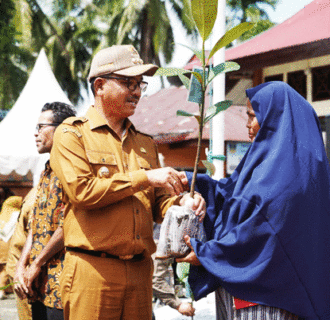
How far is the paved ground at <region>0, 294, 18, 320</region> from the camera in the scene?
644 centimetres

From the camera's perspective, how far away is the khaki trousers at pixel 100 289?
2232mm

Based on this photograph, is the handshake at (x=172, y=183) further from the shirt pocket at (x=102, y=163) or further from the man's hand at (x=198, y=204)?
the shirt pocket at (x=102, y=163)

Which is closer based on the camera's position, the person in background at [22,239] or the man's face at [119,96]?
the man's face at [119,96]

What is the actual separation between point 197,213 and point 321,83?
4.16 meters

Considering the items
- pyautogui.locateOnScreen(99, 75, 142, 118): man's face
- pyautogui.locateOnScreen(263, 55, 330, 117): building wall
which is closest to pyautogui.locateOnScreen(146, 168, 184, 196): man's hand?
pyautogui.locateOnScreen(99, 75, 142, 118): man's face

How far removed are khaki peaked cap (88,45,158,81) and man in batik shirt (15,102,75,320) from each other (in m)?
0.74

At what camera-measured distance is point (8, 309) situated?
7.00 m

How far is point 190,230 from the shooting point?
7.23 feet

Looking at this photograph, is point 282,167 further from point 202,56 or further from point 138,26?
point 138,26

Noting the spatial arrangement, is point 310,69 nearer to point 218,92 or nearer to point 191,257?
point 218,92

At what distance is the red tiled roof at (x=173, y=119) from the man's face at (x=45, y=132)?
571cm

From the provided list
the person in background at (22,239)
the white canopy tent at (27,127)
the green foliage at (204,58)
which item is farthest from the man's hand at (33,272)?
the white canopy tent at (27,127)

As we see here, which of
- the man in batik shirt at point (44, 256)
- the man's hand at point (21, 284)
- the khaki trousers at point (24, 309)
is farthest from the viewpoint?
the khaki trousers at point (24, 309)

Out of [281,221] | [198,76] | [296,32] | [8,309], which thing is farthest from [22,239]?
[8,309]
